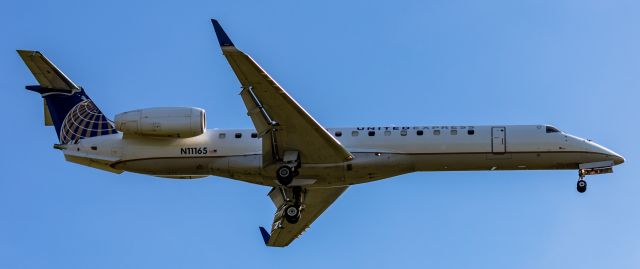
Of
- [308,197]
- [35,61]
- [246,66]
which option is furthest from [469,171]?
[35,61]

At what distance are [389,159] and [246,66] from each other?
6559mm

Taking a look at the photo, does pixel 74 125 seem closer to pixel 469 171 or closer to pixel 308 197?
pixel 308 197

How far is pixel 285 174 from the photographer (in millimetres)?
33375

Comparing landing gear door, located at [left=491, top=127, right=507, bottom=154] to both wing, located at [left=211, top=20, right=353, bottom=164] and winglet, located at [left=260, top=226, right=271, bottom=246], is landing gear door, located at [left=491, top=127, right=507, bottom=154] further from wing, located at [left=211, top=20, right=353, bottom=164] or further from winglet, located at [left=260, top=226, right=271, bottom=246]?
winglet, located at [left=260, top=226, right=271, bottom=246]

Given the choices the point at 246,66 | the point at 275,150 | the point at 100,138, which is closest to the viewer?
the point at 246,66

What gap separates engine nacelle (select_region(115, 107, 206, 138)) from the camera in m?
34.2

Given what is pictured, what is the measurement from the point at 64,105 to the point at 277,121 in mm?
9261

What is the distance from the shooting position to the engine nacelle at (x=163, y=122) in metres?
34.2

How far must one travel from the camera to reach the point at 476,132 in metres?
34.2

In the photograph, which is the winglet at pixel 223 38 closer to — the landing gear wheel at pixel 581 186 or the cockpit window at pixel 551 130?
the cockpit window at pixel 551 130

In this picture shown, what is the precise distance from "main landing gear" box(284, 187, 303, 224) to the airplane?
1.4 inches

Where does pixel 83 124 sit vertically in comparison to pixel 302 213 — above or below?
above

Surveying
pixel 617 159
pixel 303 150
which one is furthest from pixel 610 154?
pixel 303 150

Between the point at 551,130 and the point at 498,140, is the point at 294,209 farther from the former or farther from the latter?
the point at 551,130
